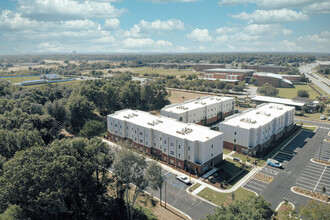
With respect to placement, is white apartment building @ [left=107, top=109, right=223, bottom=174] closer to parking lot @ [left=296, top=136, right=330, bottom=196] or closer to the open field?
parking lot @ [left=296, top=136, right=330, bottom=196]

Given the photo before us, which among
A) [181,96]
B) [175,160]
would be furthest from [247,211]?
[181,96]

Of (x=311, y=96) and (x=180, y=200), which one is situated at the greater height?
(x=311, y=96)

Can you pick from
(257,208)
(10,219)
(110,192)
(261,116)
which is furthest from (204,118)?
(10,219)

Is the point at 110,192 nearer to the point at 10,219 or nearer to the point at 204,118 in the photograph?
the point at 10,219

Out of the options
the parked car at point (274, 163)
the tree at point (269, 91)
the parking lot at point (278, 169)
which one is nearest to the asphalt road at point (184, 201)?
A: the parking lot at point (278, 169)

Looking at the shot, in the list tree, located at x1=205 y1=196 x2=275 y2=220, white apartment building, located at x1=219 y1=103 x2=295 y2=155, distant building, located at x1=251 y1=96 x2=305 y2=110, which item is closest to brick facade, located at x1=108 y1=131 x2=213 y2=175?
white apartment building, located at x1=219 y1=103 x2=295 y2=155

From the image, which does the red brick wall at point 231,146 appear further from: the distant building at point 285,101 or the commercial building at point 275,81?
the commercial building at point 275,81
